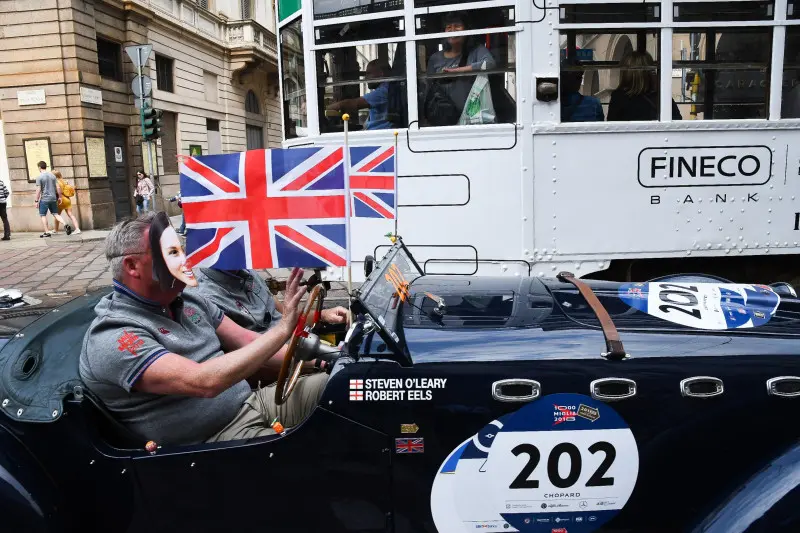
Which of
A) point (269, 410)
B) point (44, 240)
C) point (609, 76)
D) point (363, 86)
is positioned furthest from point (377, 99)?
point (44, 240)

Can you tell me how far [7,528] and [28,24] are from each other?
18.2m

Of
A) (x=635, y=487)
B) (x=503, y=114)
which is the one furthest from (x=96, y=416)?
(x=503, y=114)

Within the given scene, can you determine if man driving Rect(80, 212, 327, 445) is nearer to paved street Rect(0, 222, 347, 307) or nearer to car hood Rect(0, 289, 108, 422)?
car hood Rect(0, 289, 108, 422)

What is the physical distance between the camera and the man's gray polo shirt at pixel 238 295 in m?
3.20

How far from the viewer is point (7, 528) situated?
183cm

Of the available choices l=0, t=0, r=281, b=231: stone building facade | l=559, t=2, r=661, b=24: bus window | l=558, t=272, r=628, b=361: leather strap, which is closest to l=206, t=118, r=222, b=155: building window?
l=0, t=0, r=281, b=231: stone building facade

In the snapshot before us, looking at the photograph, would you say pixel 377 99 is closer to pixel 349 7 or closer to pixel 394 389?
pixel 349 7

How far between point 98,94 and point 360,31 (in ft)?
48.7

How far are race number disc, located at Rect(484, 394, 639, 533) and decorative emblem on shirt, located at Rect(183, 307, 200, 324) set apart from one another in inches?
50.2

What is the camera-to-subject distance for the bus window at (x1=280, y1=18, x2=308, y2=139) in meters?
5.47

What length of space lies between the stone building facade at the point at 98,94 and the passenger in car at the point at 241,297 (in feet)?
34.8

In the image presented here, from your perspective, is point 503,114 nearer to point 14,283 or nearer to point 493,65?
point 493,65

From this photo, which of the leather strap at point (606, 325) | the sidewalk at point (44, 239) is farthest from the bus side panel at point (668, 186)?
the sidewalk at point (44, 239)

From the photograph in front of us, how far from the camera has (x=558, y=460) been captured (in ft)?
6.02
